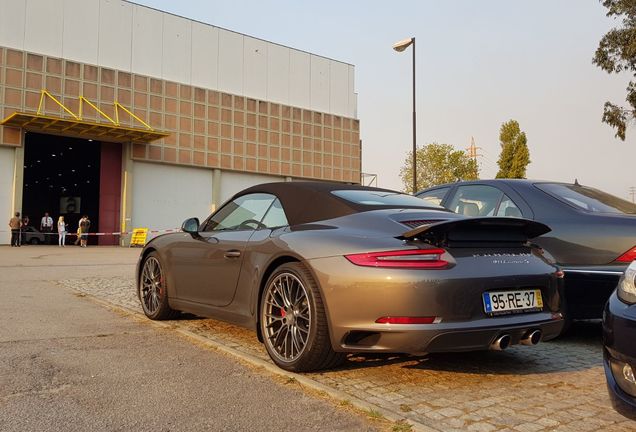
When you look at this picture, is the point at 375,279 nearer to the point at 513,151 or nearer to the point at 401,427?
the point at 401,427

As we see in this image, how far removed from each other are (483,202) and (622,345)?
299 centimetres

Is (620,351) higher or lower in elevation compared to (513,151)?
lower

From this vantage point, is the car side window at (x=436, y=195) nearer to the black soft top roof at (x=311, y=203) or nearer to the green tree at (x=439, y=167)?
the black soft top roof at (x=311, y=203)

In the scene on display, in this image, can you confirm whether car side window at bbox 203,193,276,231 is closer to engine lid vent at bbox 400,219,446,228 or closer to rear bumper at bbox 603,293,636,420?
engine lid vent at bbox 400,219,446,228

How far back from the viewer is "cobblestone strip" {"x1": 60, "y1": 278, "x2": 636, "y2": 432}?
2.84 m

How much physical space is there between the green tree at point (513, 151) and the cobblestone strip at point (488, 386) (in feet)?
141

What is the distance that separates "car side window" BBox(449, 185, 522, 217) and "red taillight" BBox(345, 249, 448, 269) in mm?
2001

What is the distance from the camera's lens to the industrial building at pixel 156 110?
2780 cm

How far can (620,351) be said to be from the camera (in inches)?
99.5

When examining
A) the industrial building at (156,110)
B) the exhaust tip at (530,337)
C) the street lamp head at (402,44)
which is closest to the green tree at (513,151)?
the industrial building at (156,110)

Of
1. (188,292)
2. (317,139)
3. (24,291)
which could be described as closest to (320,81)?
(317,139)

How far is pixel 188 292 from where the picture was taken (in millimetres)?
4926

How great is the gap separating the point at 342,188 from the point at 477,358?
5.50 feet

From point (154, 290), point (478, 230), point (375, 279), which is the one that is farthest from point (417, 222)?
point (154, 290)
